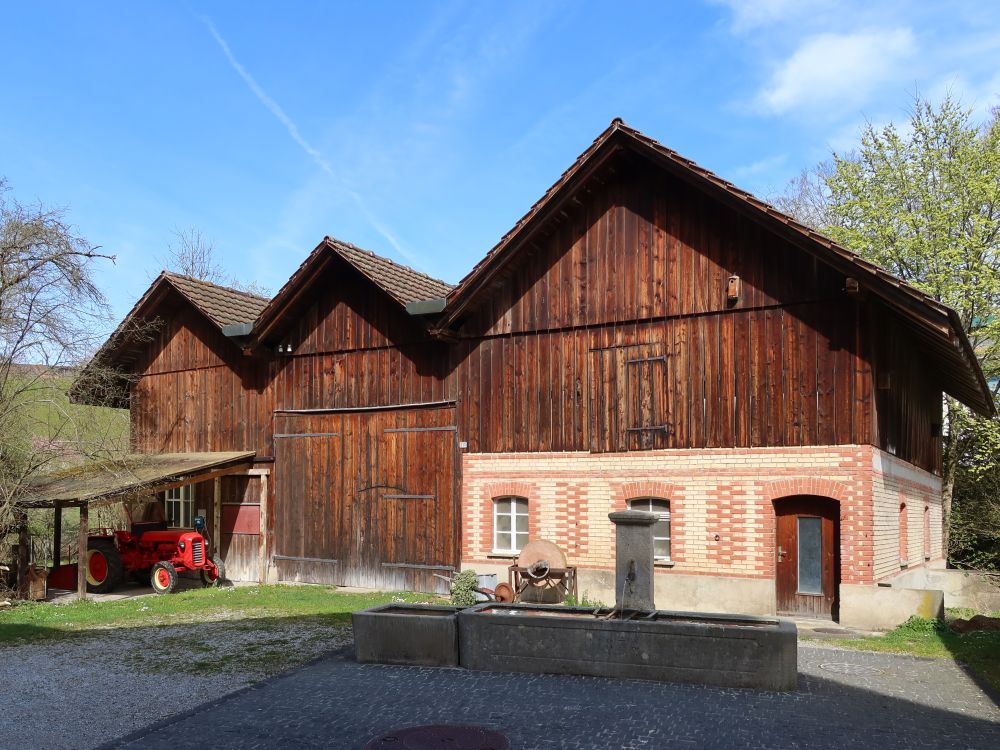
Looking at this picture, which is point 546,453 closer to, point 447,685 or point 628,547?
point 628,547

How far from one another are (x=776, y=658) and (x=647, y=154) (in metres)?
8.91

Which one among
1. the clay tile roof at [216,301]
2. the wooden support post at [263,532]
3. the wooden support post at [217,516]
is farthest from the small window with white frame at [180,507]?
the clay tile roof at [216,301]

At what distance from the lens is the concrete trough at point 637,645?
362 inches

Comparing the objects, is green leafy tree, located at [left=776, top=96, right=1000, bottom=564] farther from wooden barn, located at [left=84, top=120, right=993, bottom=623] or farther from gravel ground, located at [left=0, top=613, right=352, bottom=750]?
gravel ground, located at [left=0, top=613, right=352, bottom=750]

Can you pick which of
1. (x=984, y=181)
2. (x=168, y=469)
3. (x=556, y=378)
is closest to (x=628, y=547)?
(x=556, y=378)

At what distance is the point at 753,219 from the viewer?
553 inches

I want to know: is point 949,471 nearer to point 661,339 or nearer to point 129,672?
point 661,339

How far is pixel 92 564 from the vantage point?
18.7m

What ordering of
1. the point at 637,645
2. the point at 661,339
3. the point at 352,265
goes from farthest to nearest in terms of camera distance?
the point at 352,265
the point at 661,339
the point at 637,645

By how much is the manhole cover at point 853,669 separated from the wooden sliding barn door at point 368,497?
822 cm

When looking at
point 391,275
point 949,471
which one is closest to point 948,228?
point 949,471

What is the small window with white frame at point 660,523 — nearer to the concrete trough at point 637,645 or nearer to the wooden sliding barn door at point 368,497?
the wooden sliding barn door at point 368,497

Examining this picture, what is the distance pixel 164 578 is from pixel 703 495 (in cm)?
1101

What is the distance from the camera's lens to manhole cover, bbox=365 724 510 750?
23.8 ft
